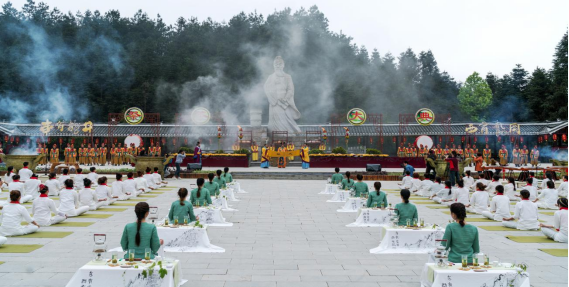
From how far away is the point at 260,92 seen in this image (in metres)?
64.3

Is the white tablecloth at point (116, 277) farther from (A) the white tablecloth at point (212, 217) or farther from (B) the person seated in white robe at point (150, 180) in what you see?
(B) the person seated in white robe at point (150, 180)

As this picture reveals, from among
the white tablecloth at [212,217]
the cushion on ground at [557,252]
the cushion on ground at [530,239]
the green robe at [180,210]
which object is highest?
the green robe at [180,210]

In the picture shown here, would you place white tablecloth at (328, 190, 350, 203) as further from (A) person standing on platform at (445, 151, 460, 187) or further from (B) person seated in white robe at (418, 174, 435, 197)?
(A) person standing on platform at (445, 151, 460, 187)

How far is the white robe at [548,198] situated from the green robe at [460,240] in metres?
11.0

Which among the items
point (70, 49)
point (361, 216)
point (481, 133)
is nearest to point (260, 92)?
point (70, 49)

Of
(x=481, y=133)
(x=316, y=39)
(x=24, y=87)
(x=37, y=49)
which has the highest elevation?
(x=316, y=39)

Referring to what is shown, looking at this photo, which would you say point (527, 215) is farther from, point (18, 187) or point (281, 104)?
point (281, 104)

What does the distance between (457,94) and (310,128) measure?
40436 millimetres

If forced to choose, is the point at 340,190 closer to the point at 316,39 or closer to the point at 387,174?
the point at 387,174

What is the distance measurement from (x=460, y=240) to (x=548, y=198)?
37.5 ft

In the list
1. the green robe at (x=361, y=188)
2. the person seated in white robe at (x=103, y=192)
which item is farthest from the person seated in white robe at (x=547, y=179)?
the person seated in white robe at (x=103, y=192)

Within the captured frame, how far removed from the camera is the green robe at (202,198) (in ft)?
37.9

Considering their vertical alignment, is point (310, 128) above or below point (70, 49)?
below

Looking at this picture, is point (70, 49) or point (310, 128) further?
point (70, 49)
